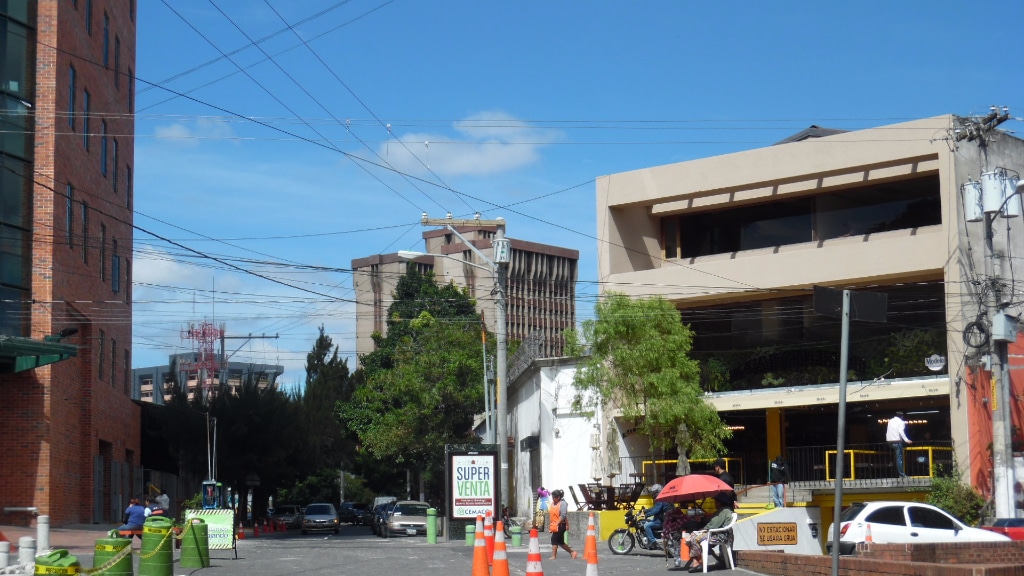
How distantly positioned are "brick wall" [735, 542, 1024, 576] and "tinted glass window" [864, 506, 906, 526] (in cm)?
377

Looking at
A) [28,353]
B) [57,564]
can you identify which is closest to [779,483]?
[28,353]

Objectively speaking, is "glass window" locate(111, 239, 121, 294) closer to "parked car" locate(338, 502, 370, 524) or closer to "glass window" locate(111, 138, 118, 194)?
"glass window" locate(111, 138, 118, 194)

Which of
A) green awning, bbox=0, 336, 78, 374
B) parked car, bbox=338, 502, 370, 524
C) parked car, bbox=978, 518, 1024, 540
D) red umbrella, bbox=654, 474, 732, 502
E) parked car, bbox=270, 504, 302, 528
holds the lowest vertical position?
parked car, bbox=338, 502, 370, 524

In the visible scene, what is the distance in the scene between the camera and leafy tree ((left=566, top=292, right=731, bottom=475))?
33219 millimetres

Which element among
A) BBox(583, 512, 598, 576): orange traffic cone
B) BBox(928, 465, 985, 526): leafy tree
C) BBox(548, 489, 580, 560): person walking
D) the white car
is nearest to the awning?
BBox(928, 465, 985, 526): leafy tree

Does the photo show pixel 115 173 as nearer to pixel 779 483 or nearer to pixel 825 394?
pixel 825 394

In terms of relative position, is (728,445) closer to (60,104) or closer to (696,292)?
(696,292)

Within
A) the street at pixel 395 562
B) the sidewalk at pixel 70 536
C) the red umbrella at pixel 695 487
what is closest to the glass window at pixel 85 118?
the sidewalk at pixel 70 536

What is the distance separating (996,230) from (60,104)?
86.2ft

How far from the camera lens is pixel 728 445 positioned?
38.1m

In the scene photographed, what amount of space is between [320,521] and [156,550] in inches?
1327

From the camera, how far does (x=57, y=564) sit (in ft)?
50.0

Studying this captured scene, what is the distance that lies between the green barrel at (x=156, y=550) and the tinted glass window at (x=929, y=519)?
1322 centimetres

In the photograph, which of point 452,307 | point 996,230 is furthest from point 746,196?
point 452,307
